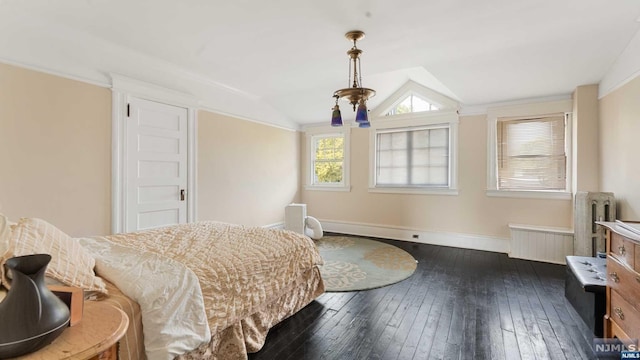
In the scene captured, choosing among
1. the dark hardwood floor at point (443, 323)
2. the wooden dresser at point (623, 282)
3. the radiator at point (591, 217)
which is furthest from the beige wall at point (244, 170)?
the radiator at point (591, 217)

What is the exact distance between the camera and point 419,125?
16.7 feet

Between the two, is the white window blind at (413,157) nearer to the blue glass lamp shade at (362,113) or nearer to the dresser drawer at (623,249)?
the blue glass lamp shade at (362,113)

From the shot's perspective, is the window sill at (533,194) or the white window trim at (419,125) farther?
the white window trim at (419,125)

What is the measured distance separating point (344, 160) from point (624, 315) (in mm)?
4525

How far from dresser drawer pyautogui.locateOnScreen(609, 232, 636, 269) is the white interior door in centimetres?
432

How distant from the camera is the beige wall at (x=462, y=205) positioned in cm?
429

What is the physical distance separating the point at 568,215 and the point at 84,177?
6005mm

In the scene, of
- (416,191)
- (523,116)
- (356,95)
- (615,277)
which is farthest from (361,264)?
(523,116)

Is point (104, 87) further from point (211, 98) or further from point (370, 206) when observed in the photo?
point (370, 206)

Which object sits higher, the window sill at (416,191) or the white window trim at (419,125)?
the white window trim at (419,125)

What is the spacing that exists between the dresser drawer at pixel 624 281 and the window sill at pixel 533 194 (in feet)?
8.01

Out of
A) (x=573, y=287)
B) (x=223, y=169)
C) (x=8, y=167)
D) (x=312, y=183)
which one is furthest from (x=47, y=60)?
(x=573, y=287)

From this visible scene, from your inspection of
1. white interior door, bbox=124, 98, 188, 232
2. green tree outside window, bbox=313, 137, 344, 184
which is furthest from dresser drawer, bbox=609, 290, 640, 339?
green tree outside window, bbox=313, 137, 344, 184

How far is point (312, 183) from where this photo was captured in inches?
250
